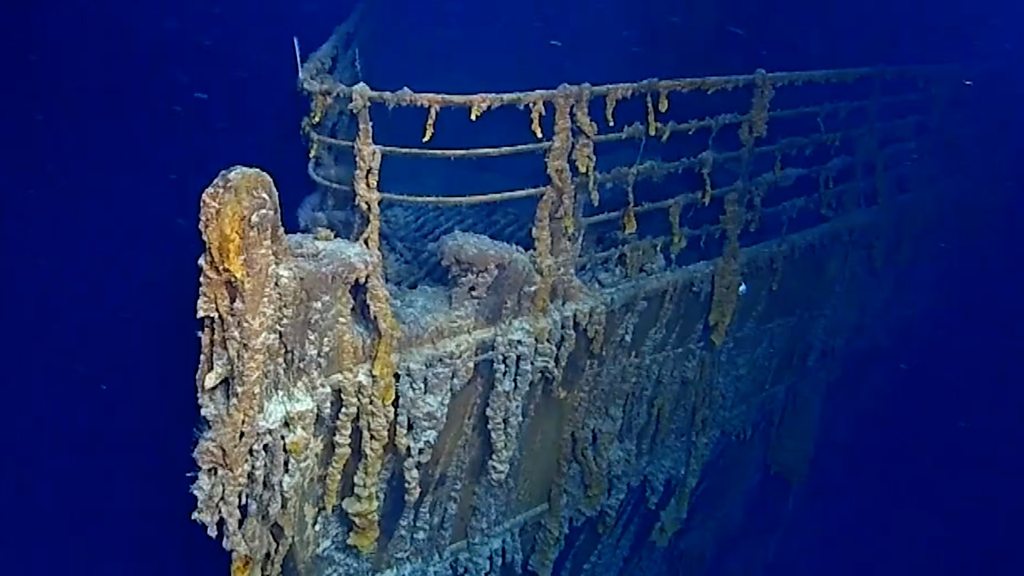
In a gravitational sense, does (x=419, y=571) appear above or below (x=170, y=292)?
above

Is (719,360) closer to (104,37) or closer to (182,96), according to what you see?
(182,96)

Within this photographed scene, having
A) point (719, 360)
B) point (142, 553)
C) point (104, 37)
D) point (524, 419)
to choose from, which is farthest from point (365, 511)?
point (104, 37)

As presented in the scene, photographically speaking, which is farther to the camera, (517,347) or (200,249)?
(200,249)

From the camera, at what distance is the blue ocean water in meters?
12.7

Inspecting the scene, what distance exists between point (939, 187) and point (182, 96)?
12.1 meters

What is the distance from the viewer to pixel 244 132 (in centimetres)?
1605

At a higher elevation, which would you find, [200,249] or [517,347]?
[517,347]

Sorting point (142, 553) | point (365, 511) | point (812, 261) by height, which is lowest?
point (142, 553)

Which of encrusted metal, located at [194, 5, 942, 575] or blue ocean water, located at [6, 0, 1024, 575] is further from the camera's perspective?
blue ocean water, located at [6, 0, 1024, 575]

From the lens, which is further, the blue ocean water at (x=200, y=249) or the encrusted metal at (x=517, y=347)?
the blue ocean water at (x=200, y=249)

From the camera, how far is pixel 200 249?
14.6 m

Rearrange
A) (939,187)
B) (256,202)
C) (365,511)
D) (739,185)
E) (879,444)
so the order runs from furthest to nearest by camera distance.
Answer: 1. (879,444)
2. (939,187)
3. (739,185)
4. (365,511)
5. (256,202)

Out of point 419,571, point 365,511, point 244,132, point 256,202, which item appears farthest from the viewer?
point 244,132

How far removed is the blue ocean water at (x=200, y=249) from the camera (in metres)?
12.7
